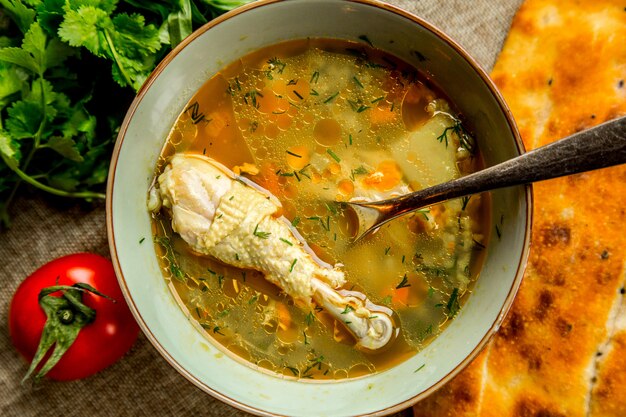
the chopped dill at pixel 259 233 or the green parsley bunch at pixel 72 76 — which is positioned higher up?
the green parsley bunch at pixel 72 76

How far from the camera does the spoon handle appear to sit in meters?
1.71

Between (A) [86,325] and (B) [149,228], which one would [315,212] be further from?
(A) [86,325]

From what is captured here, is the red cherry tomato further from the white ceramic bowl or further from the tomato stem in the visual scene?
the white ceramic bowl

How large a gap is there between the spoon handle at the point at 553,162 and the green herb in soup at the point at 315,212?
0.20m

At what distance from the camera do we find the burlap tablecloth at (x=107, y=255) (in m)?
2.40

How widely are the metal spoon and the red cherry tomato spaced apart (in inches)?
39.8

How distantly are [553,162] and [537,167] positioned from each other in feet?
0.15

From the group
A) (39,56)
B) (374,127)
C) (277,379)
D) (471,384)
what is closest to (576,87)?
(374,127)

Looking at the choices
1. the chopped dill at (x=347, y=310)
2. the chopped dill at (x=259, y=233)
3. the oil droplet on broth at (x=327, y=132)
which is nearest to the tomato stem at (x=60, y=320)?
the chopped dill at (x=259, y=233)

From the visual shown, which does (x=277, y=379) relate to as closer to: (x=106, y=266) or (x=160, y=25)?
(x=106, y=266)

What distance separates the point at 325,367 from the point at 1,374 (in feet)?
4.27

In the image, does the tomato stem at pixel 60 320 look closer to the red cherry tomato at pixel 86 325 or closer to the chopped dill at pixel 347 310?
the red cherry tomato at pixel 86 325

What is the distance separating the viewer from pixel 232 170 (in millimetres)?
2186

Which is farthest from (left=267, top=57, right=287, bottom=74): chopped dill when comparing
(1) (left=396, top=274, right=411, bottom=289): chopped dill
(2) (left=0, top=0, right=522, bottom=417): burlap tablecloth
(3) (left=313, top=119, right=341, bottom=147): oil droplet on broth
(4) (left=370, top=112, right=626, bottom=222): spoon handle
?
(1) (left=396, top=274, right=411, bottom=289): chopped dill
